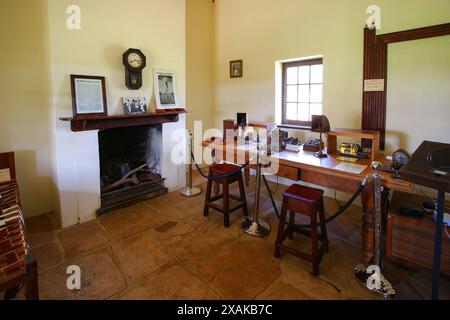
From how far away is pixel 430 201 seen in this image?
2.40 metres

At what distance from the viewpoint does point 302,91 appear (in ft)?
12.9

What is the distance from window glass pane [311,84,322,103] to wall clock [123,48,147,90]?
2330mm

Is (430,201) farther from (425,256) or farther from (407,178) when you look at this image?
(407,178)

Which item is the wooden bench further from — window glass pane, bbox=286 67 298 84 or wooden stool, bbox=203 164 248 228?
window glass pane, bbox=286 67 298 84

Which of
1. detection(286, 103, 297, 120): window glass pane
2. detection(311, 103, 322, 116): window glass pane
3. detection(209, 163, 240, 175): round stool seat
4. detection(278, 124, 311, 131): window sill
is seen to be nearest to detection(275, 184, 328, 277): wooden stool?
detection(209, 163, 240, 175): round stool seat

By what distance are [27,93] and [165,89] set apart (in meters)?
1.59

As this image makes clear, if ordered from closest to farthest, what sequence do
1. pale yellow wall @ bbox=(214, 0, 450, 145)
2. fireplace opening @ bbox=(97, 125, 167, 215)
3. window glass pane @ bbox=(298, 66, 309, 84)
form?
pale yellow wall @ bbox=(214, 0, 450, 145) → fireplace opening @ bbox=(97, 125, 167, 215) → window glass pane @ bbox=(298, 66, 309, 84)

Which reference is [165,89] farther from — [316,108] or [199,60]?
[316,108]

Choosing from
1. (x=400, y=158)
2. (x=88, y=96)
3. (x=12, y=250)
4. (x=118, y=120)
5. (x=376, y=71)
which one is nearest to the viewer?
(x=12, y=250)

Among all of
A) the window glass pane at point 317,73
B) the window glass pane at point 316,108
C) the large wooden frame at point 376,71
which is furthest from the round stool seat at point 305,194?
the window glass pane at point 317,73

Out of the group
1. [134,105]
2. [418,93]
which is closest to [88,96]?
[134,105]

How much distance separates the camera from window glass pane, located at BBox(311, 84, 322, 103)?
372 cm

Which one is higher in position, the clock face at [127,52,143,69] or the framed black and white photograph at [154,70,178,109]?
the clock face at [127,52,143,69]
